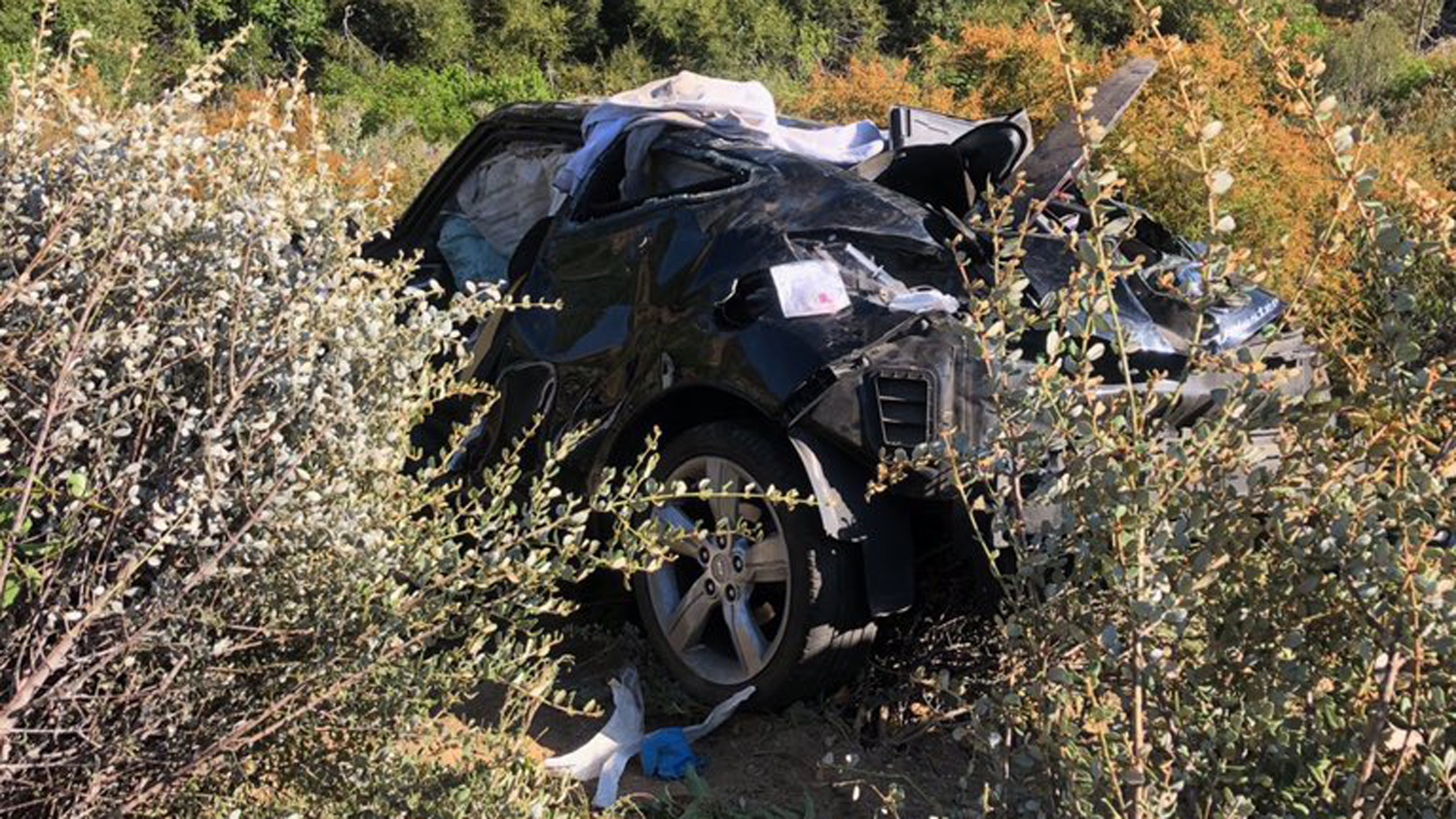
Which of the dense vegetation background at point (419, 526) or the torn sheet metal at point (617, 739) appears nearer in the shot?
the dense vegetation background at point (419, 526)

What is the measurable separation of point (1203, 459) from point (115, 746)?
188cm

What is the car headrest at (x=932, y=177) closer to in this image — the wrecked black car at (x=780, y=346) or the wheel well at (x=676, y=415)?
the wrecked black car at (x=780, y=346)

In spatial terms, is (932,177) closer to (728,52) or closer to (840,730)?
(840,730)

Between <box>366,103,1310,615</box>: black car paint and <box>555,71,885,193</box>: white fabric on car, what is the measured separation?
0.16 metres

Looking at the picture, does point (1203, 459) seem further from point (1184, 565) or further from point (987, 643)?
point (987, 643)

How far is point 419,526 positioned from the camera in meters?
2.62

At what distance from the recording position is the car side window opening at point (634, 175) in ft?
14.7

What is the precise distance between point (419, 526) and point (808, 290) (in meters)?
1.43

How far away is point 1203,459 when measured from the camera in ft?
6.87

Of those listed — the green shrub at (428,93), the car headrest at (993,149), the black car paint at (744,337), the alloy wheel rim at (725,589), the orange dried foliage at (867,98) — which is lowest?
the green shrub at (428,93)

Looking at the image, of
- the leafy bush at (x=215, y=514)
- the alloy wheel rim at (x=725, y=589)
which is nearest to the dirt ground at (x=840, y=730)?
the alloy wheel rim at (x=725, y=589)

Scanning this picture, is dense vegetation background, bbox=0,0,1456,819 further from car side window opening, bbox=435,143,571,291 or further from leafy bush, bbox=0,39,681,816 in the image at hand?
car side window opening, bbox=435,143,571,291

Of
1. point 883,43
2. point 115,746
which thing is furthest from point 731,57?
point 115,746

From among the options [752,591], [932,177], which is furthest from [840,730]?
[932,177]
